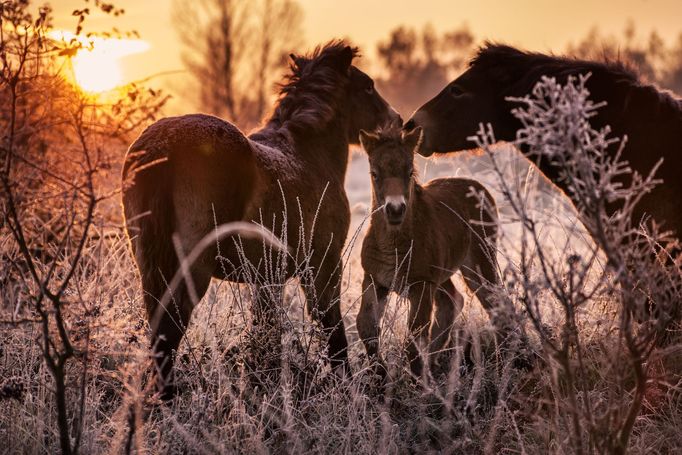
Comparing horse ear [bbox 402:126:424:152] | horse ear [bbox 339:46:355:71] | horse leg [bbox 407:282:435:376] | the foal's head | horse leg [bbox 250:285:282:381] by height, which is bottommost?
horse leg [bbox 250:285:282:381]

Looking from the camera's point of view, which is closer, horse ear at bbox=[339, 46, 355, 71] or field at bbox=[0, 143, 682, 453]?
field at bbox=[0, 143, 682, 453]

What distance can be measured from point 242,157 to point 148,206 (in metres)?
0.59

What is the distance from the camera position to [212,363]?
12.8 feet

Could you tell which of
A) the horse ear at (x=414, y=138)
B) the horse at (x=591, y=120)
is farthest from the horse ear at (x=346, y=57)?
the horse ear at (x=414, y=138)

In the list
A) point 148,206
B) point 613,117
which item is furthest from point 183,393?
point 613,117

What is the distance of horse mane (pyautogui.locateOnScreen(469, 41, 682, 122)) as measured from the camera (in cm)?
476

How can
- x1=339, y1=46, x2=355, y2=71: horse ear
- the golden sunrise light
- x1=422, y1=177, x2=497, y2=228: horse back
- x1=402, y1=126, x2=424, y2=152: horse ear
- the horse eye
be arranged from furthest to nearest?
1. x1=422, y1=177, x2=497, y2=228: horse back
2. x1=339, y1=46, x2=355, y2=71: horse ear
3. the horse eye
4. x1=402, y1=126, x2=424, y2=152: horse ear
5. the golden sunrise light

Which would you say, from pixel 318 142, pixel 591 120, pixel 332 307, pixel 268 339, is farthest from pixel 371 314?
pixel 591 120

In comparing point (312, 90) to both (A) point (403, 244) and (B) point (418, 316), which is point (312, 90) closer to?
(A) point (403, 244)

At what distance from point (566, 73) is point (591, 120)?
1.18ft

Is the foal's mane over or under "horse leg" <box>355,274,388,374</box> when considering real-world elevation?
over

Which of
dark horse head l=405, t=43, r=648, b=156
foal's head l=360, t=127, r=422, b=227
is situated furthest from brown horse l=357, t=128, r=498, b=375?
dark horse head l=405, t=43, r=648, b=156

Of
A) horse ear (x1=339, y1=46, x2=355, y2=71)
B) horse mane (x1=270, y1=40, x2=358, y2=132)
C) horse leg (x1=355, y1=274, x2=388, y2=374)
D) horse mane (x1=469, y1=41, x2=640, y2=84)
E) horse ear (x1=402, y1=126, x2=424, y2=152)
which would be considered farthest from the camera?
horse ear (x1=339, y1=46, x2=355, y2=71)

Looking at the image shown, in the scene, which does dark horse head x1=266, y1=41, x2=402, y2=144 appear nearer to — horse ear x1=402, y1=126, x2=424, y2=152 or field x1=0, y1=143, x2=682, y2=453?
horse ear x1=402, y1=126, x2=424, y2=152
